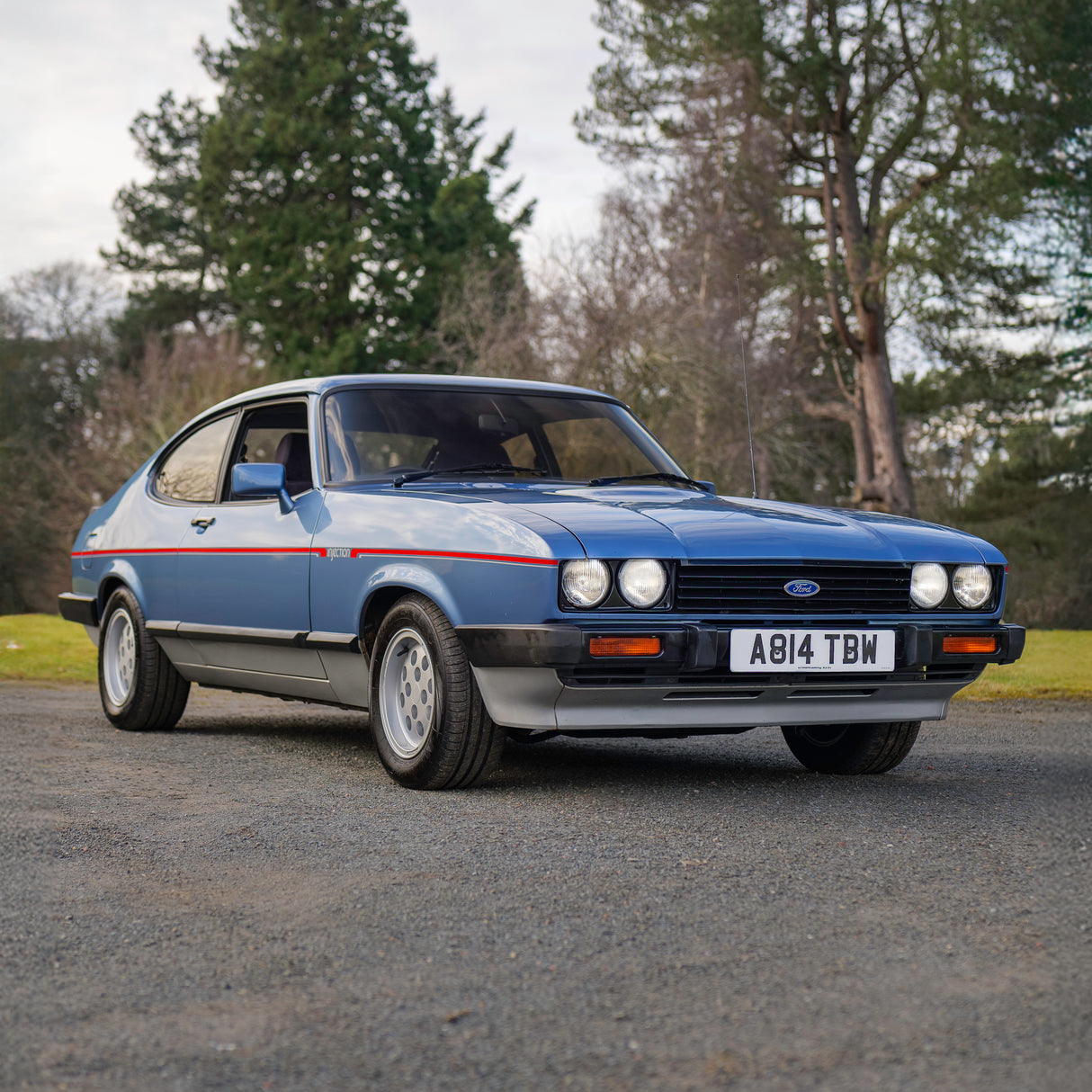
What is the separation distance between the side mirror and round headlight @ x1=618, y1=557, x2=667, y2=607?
197cm

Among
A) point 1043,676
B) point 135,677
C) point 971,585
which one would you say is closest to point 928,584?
point 971,585

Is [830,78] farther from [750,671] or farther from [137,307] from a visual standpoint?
[137,307]

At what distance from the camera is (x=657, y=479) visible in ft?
20.9

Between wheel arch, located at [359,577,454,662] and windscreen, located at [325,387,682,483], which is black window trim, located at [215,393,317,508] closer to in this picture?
windscreen, located at [325,387,682,483]

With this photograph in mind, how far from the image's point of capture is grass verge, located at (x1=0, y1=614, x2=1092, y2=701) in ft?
33.6

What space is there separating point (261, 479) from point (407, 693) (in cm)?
129

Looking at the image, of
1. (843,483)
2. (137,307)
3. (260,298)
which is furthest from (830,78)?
(137,307)

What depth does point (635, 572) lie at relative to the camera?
15.7 feet

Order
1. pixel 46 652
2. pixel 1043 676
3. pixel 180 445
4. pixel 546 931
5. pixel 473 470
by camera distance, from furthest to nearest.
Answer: pixel 46 652
pixel 1043 676
pixel 180 445
pixel 473 470
pixel 546 931

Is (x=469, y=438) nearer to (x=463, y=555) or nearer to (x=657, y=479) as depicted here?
(x=657, y=479)

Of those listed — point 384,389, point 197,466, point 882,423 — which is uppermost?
point 882,423

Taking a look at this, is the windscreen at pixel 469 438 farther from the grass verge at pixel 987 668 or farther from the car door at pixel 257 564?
the grass verge at pixel 987 668

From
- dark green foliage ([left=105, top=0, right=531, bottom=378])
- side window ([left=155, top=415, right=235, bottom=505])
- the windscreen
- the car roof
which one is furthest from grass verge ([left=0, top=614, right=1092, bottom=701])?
dark green foliage ([left=105, top=0, right=531, bottom=378])

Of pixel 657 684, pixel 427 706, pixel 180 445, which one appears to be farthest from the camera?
pixel 180 445
